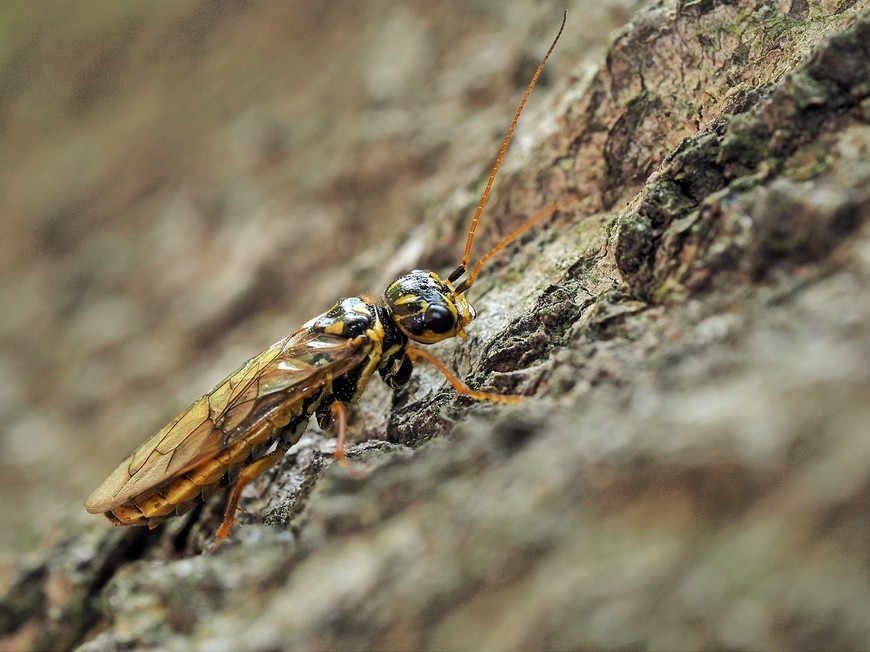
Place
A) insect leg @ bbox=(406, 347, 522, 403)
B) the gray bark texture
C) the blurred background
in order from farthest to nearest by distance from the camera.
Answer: the blurred background
insect leg @ bbox=(406, 347, 522, 403)
the gray bark texture

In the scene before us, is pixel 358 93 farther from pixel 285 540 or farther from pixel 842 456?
pixel 842 456

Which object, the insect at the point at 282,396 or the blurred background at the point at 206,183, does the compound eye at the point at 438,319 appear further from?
the blurred background at the point at 206,183

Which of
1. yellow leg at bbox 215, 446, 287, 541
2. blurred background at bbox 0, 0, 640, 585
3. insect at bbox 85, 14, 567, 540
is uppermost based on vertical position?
blurred background at bbox 0, 0, 640, 585

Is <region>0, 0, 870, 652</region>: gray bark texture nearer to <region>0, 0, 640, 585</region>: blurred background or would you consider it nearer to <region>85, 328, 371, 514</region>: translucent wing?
<region>0, 0, 640, 585</region>: blurred background

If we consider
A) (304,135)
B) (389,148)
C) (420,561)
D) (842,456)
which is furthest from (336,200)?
(842,456)

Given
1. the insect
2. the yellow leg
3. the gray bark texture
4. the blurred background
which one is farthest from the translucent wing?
the blurred background

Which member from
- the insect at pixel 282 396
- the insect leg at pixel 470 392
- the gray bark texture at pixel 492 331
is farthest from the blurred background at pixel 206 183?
the insect leg at pixel 470 392
